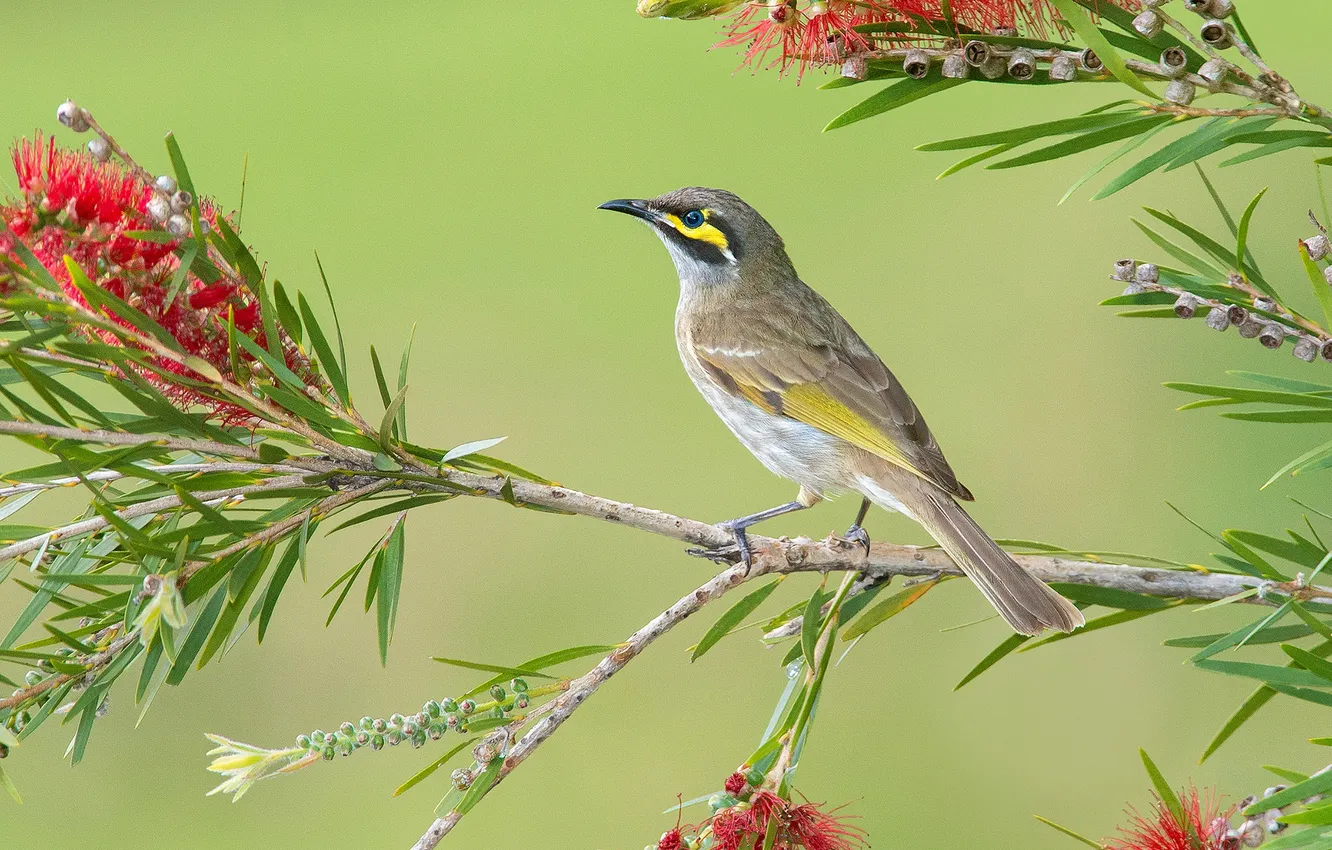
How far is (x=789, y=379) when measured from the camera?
2000mm

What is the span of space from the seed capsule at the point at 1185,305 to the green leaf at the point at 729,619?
369mm

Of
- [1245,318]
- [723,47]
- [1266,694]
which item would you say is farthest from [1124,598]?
[723,47]

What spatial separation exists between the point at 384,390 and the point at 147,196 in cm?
23

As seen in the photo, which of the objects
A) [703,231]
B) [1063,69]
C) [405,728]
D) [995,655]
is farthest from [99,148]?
[703,231]

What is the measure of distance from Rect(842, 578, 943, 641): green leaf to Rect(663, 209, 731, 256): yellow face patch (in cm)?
122

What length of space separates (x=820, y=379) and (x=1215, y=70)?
3.98 feet

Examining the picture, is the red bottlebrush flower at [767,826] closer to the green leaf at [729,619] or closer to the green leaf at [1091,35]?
the green leaf at [729,619]

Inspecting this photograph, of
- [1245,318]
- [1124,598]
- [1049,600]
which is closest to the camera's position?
[1245,318]

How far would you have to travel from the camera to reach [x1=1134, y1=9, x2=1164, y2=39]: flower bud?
80cm

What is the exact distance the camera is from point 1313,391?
938 millimetres

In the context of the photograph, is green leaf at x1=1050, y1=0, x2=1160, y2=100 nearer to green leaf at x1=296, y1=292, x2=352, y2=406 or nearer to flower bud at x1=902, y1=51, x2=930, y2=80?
flower bud at x1=902, y1=51, x2=930, y2=80

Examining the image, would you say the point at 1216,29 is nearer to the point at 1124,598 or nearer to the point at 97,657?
the point at 1124,598

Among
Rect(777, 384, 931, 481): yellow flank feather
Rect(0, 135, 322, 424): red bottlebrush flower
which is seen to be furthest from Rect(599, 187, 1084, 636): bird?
Rect(0, 135, 322, 424): red bottlebrush flower

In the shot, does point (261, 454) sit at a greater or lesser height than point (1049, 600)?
greater
